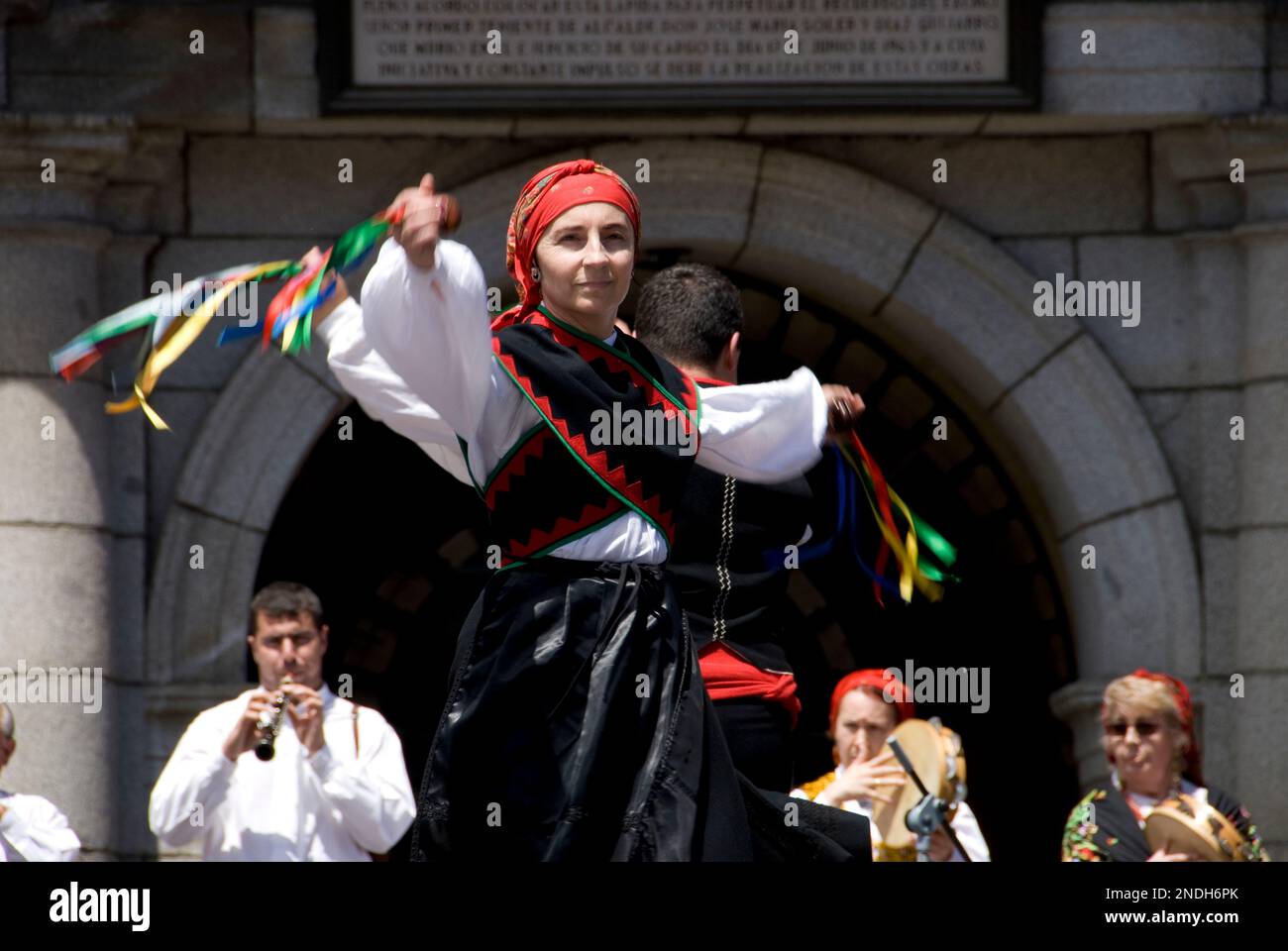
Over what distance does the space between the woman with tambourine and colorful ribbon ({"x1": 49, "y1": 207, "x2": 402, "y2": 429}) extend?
292 centimetres

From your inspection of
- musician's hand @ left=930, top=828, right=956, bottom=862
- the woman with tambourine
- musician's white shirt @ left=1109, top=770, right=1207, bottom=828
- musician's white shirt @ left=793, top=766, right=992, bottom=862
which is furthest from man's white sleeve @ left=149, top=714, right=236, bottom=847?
musician's white shirt @ left=1109, top=770, right=1207, bottom=828

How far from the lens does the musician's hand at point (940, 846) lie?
675cm

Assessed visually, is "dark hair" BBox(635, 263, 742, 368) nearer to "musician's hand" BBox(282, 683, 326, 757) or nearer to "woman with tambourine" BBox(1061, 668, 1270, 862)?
"musician's hand" BBox(282, 683, 326, 757)

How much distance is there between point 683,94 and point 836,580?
7.11 ft

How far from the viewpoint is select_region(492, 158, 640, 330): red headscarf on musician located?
440cm

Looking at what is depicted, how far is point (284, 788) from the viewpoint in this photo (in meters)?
6.74

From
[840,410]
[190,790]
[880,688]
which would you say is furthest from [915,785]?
[840,410]

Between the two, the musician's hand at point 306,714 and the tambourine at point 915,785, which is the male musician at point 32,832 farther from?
the tambourine at point 915,785

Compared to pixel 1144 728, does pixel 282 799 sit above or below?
below

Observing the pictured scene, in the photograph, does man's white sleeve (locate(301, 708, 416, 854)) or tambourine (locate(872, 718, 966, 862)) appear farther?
tambourine (locate(872, 718, 966, 862))

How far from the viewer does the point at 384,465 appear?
30.7 feet

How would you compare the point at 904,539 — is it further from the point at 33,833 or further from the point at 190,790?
the point at 33,833

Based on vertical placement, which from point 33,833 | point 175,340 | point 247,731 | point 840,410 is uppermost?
point 175,340

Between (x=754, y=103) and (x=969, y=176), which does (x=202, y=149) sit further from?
(x=969, y=176)
